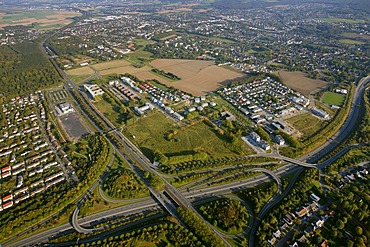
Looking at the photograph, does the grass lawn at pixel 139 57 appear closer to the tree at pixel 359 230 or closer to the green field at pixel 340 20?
the tree at pixel 359 230

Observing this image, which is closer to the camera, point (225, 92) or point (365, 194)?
point (365, 194)

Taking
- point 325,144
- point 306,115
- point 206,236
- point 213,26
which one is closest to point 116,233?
point 206,236

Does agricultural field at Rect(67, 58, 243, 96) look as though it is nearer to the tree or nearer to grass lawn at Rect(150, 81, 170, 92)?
grass lawn at Rect(150, 81, 170, 92)

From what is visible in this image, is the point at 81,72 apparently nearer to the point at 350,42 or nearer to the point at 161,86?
the point at 161,86

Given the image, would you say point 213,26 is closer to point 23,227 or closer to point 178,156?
point 178,156

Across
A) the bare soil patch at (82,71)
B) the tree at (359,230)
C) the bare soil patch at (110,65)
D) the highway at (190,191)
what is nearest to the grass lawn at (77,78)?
the bare soil patch at (82,71)

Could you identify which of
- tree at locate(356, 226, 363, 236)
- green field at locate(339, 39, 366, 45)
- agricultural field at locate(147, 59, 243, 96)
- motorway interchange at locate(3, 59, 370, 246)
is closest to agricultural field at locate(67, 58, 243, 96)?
agricultural field at locate(147, 59, 243, 96)
